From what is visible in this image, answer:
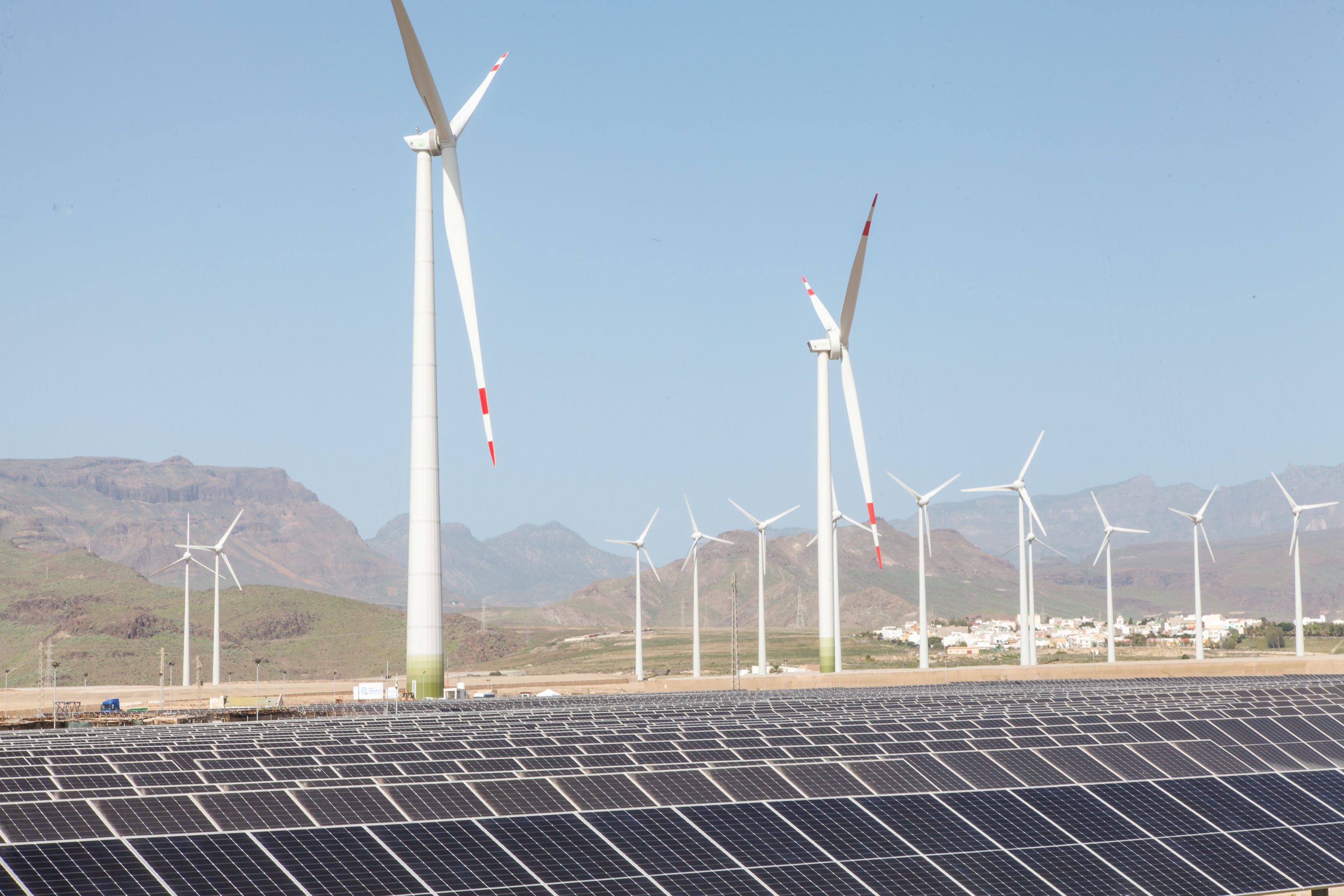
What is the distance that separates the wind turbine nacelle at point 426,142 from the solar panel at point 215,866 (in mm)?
51377

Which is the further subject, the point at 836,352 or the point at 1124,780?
the point at 836,352

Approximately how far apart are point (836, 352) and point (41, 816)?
75635 millimetres

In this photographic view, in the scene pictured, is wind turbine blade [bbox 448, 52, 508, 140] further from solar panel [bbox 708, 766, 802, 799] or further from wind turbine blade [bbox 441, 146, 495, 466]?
solar panel [bbox 708, 766, 802, 799]

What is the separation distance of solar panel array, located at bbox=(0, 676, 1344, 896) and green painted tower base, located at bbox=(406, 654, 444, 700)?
2196 cm

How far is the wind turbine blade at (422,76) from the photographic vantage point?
68375mm

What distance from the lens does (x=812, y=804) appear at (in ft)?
105

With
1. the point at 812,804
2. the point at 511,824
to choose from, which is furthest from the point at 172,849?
the point at 812,804

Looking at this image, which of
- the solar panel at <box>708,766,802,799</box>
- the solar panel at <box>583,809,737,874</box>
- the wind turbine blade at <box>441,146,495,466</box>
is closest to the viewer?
the solar panel at <box>583,809,737,874</box>

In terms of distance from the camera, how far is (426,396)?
68062mm

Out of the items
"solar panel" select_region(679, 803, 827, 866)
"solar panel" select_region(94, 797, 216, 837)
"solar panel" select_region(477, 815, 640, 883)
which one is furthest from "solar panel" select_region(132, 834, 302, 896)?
"solar panel" select_region(679, 803, 827, 866)

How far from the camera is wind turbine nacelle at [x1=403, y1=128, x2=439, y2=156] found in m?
72.1

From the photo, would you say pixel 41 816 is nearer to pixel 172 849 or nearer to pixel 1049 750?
pixel 172 849

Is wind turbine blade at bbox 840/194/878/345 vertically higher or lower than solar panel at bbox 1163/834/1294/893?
higher

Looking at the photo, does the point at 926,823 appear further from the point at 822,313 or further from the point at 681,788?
the point at 822,313
